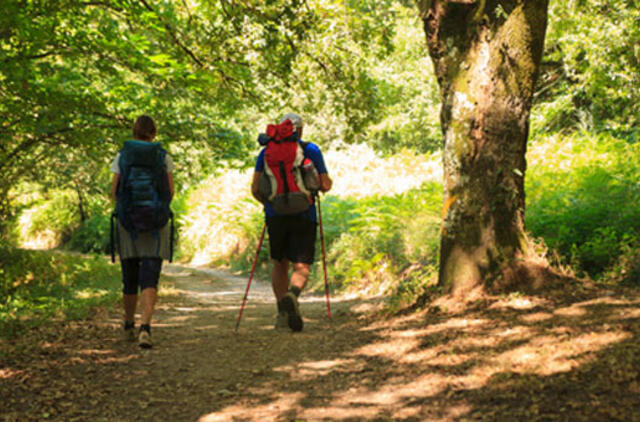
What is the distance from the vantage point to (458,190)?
487 centimetres

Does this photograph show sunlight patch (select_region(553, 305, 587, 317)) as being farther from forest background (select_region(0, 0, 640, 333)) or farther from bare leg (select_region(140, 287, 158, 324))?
bare leg (select_region(140, 287, 158, 324))

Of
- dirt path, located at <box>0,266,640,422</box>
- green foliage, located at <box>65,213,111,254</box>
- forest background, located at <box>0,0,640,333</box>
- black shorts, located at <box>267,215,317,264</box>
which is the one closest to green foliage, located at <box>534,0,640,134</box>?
forest background, located at <box>0,0,640,333</box>

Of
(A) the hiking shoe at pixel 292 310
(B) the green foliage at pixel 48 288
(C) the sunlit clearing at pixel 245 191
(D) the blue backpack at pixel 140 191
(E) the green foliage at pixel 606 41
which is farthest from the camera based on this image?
(C) the sunlit clearing at pixel 245 191

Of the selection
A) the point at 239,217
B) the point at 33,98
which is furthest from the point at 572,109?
the point at 33,98

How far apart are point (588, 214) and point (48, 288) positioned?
881 cm

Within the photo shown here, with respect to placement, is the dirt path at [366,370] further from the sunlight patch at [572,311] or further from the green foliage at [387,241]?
the green foliage at [387,241]

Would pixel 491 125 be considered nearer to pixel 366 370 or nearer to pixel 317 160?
pixel 317 160

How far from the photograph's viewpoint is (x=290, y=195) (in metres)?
5.16

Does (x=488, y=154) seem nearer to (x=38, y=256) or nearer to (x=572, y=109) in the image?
(x=38, y=256)

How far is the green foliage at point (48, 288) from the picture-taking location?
226 inches

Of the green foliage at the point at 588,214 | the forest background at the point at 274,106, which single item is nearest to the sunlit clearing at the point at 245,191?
the forest background at the point at 274,106

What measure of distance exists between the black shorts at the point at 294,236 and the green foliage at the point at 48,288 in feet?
7.61

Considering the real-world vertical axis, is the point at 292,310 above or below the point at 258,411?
above

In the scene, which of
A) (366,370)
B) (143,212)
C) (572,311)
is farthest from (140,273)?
(572,311)
